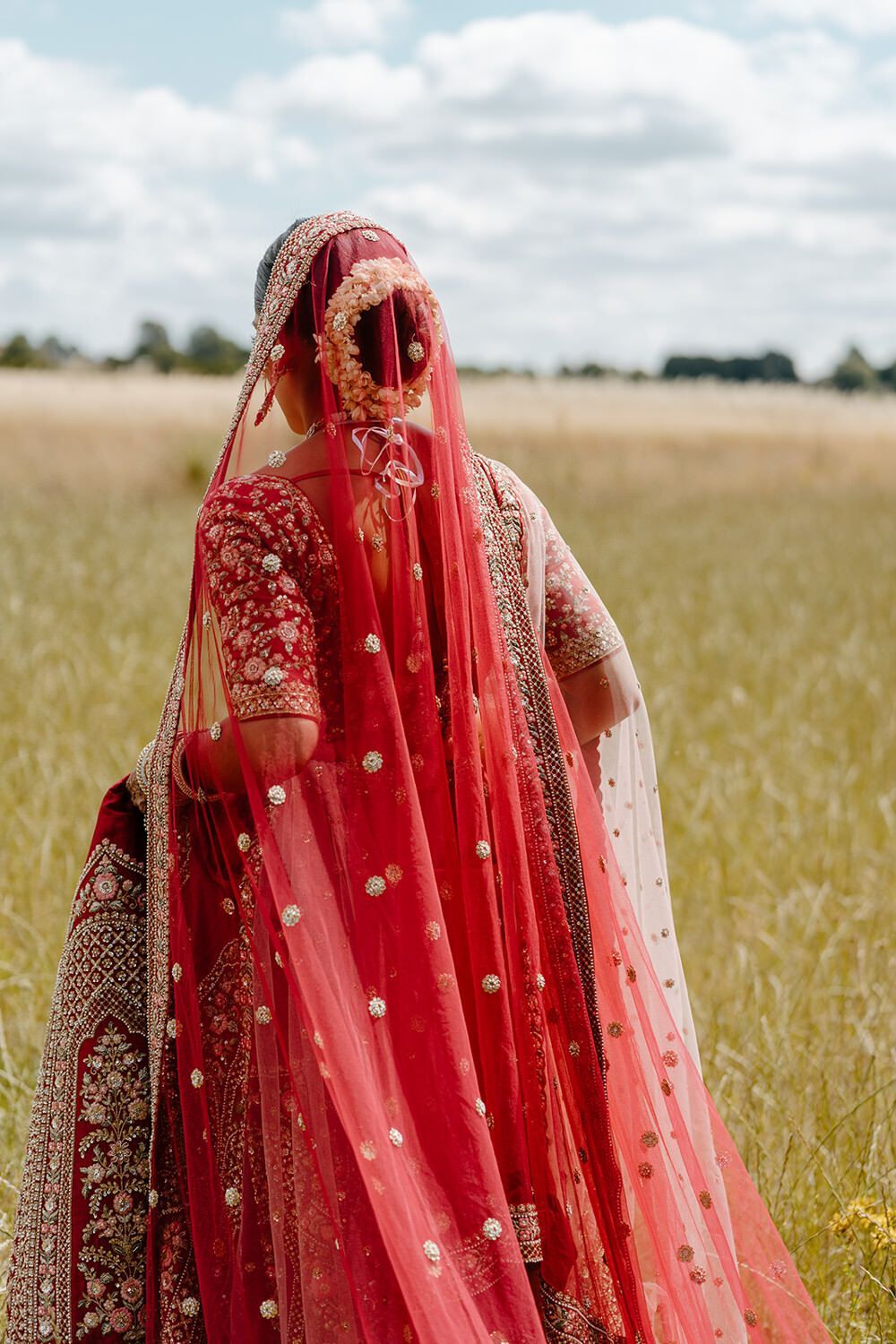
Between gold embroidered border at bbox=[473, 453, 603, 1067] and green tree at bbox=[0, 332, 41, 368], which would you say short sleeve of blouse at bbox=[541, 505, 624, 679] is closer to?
gold embroidered border at bbox=[473, 453, 603, 1067]

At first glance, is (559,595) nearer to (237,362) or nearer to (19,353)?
(237,362)

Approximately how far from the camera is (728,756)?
5496 mm

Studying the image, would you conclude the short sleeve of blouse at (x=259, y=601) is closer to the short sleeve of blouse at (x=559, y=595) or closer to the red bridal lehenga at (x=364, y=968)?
the red bridal lehenga at (x=364, y=968)

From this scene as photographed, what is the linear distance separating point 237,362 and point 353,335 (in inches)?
1351

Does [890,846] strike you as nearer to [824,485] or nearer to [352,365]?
[352,365]

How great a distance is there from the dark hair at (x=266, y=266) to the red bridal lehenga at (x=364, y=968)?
0.05 metres

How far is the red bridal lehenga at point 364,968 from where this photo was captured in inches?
59.1

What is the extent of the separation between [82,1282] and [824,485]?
17.5 metres

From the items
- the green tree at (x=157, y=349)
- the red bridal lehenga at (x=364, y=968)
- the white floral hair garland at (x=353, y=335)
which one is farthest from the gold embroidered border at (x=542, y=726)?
the green tree at (x=157, y=349)

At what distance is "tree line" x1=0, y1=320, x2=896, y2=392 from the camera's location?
34469 mm

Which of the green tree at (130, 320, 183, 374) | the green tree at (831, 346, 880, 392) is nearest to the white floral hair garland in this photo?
the green tree at (130, 320, 183, 374)

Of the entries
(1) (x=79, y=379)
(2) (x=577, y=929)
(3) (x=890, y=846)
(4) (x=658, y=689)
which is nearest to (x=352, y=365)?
(2) (x=577, y=929)

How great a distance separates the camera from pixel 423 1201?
1489 mm

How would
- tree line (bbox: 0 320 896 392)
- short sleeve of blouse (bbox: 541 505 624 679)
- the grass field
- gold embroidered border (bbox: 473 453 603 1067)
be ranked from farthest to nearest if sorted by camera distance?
tree line (bbox: 0 320 896 392), the grass field, short sleeve of blouse (bbox: 541 505 624 679), gold embroidered border (bbox: 473 453 603 1067)
